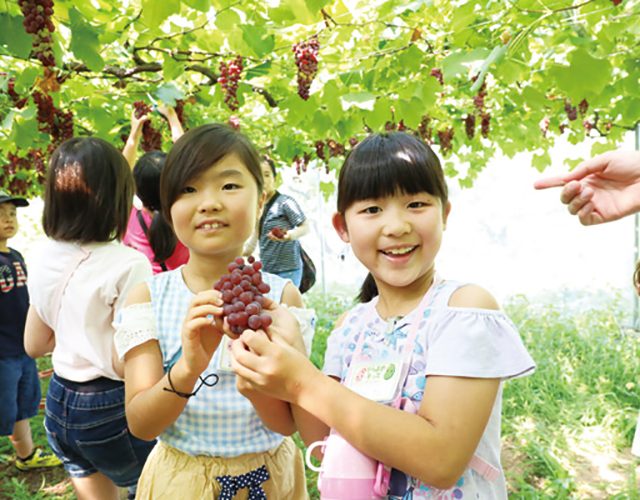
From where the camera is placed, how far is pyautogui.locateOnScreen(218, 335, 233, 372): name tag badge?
1327mm

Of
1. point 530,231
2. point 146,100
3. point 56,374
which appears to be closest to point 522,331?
point 530,231

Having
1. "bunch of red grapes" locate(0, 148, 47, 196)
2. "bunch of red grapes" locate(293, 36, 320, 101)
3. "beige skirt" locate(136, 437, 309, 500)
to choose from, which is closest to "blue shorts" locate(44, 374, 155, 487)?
"beige skirt" locate(136, 437, 309, 500)

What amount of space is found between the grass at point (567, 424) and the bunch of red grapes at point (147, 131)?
2360 mm

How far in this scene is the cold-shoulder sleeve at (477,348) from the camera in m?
0.99

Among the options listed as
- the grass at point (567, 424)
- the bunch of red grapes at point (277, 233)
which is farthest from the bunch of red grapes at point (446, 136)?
the bunch of red grapes at point (277, 233)

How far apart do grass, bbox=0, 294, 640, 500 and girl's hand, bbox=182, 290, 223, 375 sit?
2.34 m

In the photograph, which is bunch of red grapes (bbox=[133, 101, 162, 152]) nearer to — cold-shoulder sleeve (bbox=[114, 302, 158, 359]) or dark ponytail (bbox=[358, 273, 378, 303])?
cold-shoulder sleeve (bbox=[114, 302, 158, 359])

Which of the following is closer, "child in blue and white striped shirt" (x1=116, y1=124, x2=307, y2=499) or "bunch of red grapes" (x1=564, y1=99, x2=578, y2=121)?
"child in blue and white striped shirt" (x1=116, y1=124, x2=307, y2=499)

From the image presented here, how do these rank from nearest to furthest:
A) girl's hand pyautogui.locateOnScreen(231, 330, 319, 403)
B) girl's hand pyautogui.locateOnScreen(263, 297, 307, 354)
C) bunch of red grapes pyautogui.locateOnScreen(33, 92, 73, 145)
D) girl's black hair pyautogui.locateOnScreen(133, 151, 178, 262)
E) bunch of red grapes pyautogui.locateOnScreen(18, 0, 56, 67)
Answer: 1. girl's hand pyautogui.locateOnScreen(231, 330, 319, 403)
2. girl's hand pyautogui.locateOnScreen(263, 297, 307, 354)
3. bunch of red grapes pyautogui.locateOnScreen(18, 0, 56, 67)
4. girl's black hair pyautogui.locateOnScreen(133, 151, 178, 262)
5. bunch of red grapes pyautogui.locateOnScreen(33, 92, 73, 145)

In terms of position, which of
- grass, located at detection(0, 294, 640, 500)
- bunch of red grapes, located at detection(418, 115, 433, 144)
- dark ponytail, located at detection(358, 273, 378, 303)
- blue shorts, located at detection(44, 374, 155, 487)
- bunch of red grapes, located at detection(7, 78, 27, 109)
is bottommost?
grass, located at detection(0, 294, 640, 500)

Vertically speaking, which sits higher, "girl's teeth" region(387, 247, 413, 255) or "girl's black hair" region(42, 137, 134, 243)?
"girl's black hair" region(42, 137, 134, 243)

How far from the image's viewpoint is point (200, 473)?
1325mm

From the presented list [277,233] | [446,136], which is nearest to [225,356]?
[277,233]

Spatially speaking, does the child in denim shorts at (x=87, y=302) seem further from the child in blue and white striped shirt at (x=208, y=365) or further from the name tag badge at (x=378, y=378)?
the name tag badge at (x=378, y=378)
